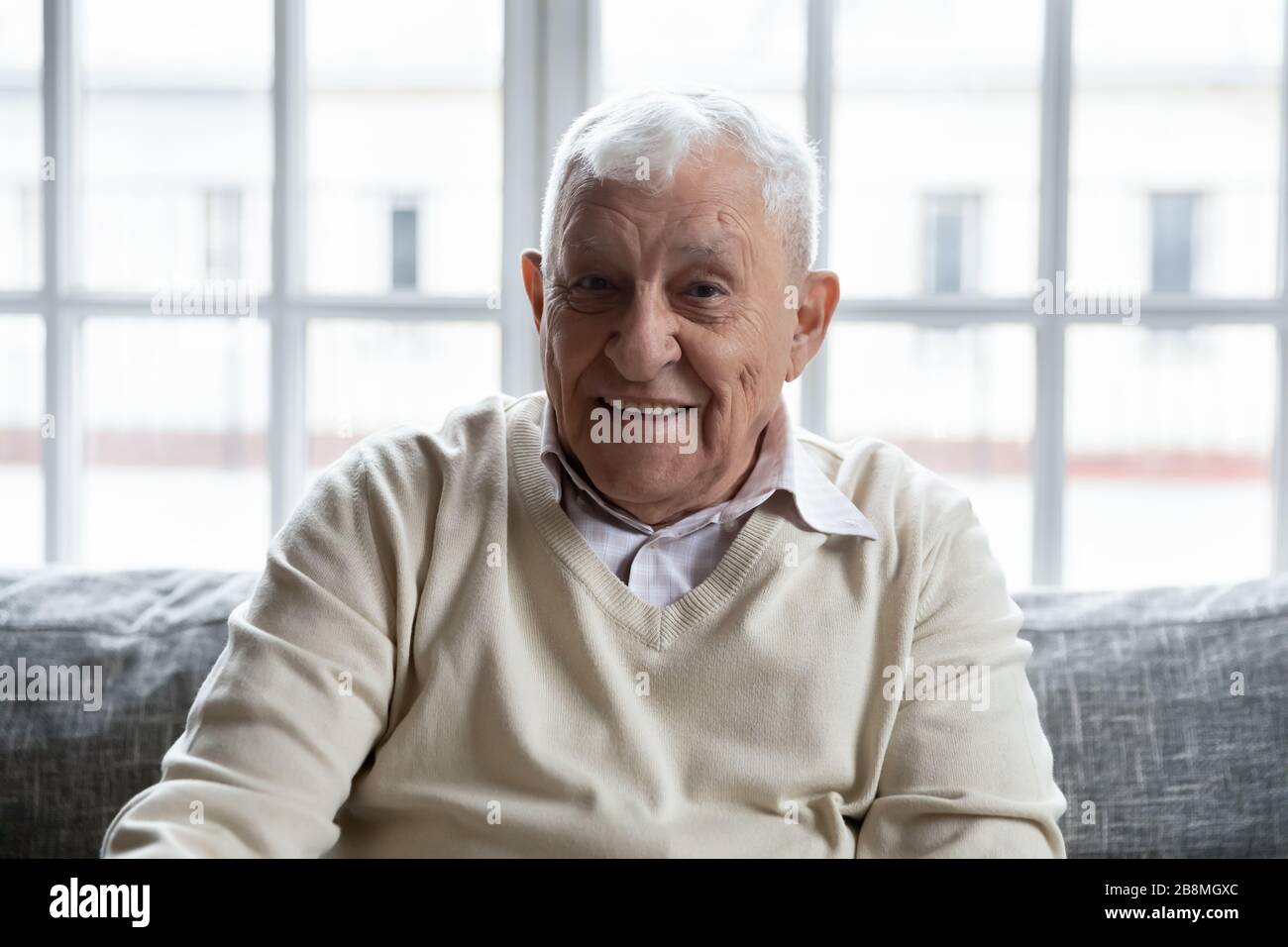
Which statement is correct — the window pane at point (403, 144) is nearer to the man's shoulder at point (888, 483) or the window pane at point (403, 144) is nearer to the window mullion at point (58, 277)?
the window mullion at point (58, 277)

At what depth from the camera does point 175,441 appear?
2.21 metres

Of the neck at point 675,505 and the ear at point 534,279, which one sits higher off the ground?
the ear at point 534,279

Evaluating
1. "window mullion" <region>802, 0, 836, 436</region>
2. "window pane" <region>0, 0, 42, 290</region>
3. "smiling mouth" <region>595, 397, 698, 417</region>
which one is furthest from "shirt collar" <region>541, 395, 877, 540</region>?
"window pane" <region>0, 0, 42, 290</region>

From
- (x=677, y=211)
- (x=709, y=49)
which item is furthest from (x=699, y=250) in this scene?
(x=709, y=49)

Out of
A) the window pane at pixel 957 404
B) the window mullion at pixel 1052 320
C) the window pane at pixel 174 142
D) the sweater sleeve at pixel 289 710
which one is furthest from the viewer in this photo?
the window pane at pixel 174 142

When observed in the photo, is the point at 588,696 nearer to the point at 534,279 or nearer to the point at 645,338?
the point at 645,338

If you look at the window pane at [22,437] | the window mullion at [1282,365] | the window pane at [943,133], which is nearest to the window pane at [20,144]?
the window pane at [22,437]

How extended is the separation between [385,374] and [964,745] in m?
1.29

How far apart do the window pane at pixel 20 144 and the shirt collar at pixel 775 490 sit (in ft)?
4.17

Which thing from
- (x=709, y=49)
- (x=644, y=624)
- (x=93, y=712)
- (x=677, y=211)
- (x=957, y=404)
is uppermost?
(x=709, y=49)

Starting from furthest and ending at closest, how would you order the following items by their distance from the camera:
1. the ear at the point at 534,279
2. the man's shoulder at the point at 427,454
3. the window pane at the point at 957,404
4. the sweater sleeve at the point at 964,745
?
the window pane at the point at 957,404, the ear at the point at 534,279, the man's shoulder at the point at 427,454, the sweater sleeve at the point at 964,745

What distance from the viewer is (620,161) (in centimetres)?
135

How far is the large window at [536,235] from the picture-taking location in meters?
1.99

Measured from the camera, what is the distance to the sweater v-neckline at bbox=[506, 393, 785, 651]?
4.54ft
